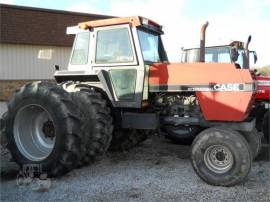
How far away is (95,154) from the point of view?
20.8 feet

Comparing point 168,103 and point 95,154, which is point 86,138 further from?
point 168,103

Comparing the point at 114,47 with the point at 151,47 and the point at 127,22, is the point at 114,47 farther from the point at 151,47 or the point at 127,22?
the point at 151,47

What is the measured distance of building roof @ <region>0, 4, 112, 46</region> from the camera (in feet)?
59.7

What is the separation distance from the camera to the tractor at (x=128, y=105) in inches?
226

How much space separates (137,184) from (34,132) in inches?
76.2

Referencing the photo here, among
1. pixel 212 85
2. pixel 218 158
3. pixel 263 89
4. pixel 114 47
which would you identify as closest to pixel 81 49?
pixel 114 47

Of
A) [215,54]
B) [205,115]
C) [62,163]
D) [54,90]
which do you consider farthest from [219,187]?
[215,54]

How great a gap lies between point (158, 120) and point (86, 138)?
1.22 m

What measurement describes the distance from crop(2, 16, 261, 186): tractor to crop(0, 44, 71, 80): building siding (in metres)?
11.9

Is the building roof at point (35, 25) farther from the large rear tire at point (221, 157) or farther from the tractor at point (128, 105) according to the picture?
the large rear tire at point (221, 157)


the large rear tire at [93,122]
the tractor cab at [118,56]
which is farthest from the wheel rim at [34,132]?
the tractor cab at [118,56]

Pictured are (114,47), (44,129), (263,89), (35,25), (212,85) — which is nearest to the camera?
(212,85)

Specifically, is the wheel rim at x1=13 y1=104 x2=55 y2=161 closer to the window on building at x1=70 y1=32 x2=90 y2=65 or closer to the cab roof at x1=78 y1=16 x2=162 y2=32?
the window on building at x1=70 y1=32 x2=90 y2=65

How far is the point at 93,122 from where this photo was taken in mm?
6234
